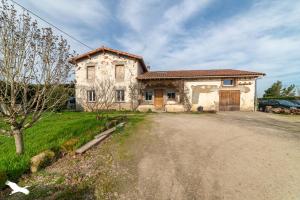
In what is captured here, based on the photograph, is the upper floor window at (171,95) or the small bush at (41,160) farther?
the upper floor window at (171,95)

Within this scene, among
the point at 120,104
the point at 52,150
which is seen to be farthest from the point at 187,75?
the point at 52,150

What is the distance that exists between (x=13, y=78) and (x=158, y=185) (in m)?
4.28

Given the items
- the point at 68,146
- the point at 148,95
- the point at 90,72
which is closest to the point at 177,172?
the point at 68,146

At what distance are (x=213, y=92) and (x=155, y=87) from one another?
19.2ft

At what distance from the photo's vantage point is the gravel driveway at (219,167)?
132 inches

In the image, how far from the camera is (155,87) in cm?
1844

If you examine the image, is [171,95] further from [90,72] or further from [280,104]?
[280,104]

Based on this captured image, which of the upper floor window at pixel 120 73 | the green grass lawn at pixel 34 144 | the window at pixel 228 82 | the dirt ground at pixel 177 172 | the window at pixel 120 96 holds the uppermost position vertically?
the upper floor window at pixel 120 73

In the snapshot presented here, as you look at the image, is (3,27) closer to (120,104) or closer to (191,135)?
(191,135)

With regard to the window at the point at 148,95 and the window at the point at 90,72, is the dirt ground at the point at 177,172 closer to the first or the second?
the window at the point at 148,95

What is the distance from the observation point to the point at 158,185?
363cm

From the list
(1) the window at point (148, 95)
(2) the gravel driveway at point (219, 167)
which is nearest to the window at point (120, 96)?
(1) the window at point (148, 95)

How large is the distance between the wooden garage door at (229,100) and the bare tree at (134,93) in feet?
26.5

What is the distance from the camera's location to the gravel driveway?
335cm
